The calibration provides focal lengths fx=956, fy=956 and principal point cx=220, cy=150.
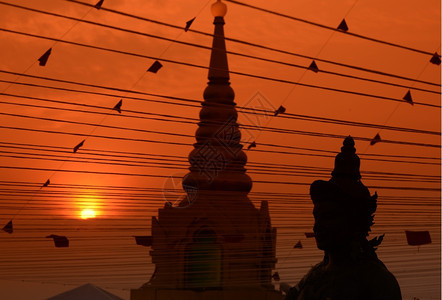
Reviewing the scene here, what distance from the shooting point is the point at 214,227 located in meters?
30.8

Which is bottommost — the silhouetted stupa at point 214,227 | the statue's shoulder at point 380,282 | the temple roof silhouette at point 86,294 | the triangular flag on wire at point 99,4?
the statue's shoulder at point 380,282

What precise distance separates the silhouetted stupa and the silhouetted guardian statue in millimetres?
24165

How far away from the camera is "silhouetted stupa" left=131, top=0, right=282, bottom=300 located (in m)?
30.2

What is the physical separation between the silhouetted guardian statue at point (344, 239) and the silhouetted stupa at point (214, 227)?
2417 cm

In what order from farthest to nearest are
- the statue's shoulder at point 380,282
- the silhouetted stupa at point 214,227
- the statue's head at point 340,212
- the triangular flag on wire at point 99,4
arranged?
1. the silhouetted stupa at point 214,227
2. the triangular flag on wire at point 99,4
3. the statue's head at point 340,212
4. the statue's shoulder at point 380,282

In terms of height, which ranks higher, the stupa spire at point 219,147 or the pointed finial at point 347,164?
the stupa spire at point 219,147

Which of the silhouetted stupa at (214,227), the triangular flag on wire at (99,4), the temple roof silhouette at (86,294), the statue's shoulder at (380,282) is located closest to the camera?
the statue's shoulder at (380,282)

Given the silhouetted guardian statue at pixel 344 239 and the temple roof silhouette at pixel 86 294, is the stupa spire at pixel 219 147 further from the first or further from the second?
the silhouetted guardian statue at pixel 344 239

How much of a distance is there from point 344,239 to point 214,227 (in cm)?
2550

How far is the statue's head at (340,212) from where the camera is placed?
539cm

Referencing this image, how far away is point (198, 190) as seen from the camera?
3062cm

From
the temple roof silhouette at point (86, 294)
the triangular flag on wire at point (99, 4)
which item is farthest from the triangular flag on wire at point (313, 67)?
the temple roof silhouette at point (86, 294)

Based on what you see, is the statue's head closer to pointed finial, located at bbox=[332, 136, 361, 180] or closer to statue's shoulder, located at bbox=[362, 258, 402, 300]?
pointed finial, located at bbox=[332, 136, 361, 180]

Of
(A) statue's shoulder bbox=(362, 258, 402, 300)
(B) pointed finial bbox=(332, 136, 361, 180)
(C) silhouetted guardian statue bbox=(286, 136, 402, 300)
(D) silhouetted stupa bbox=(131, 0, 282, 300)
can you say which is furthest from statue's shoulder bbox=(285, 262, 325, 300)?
(D) silhouetted stupa bbox=(131, 0, 282, 300)
